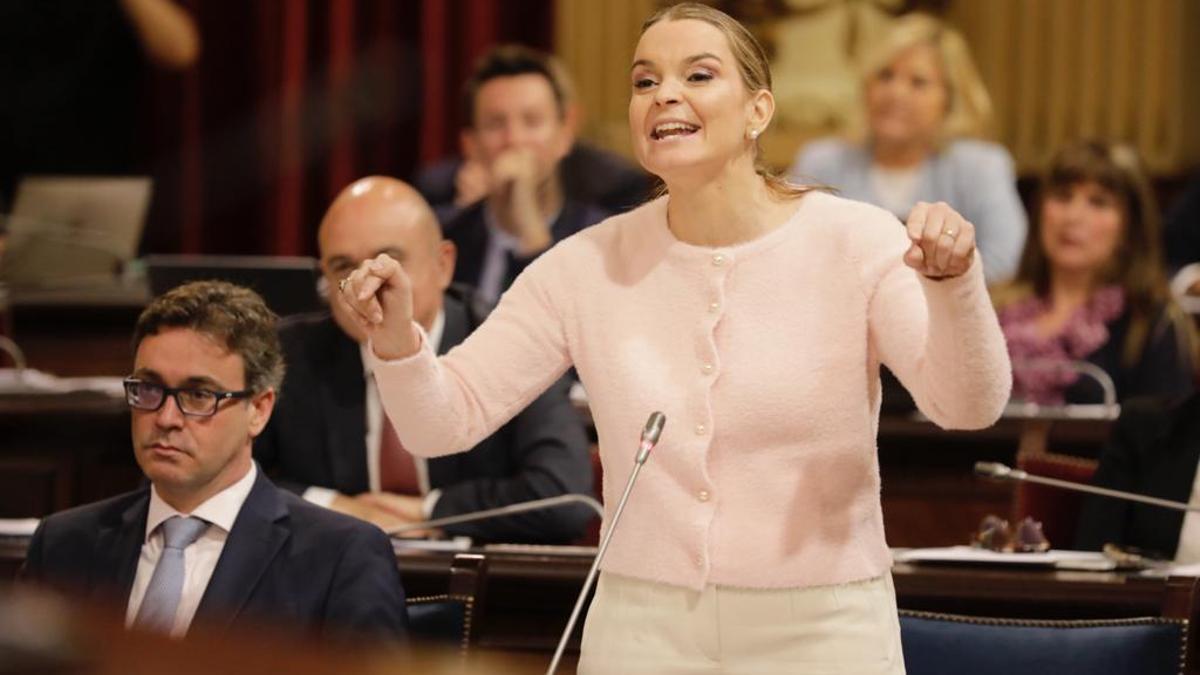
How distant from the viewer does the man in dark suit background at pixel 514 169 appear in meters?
5.21

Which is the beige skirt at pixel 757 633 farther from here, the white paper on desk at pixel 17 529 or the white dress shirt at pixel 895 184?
the white dress shirt at pixel 895 184

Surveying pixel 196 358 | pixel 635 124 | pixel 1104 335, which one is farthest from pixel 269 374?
pixel 1104 335

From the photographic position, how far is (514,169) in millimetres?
5270

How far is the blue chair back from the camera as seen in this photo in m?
2.53

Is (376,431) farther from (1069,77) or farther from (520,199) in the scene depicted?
(1069,77)

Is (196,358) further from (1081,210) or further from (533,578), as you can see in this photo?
(1081,210)

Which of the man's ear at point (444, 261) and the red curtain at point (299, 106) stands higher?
the red curtain at point (299, 106)

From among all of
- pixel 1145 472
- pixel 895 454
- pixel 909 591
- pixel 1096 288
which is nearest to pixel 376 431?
pixel 909 591

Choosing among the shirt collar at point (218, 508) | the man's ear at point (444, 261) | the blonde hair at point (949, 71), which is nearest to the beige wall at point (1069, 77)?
the blonde hair at point (949, 71)

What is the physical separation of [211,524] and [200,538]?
0.03 m

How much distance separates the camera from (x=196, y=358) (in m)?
2.73

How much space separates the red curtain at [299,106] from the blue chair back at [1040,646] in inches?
201

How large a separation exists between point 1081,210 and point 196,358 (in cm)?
269

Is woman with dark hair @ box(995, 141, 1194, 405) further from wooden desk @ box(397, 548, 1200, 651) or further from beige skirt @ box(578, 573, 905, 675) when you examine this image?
beige skirt @ box(578, 573, 905, 675)
